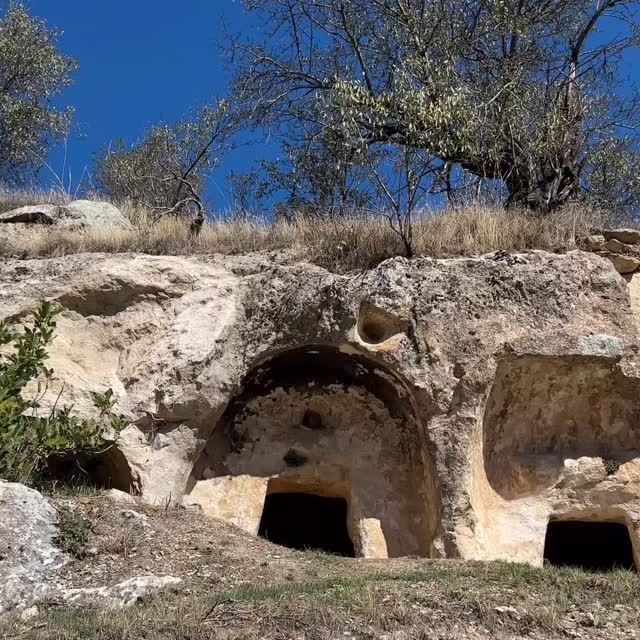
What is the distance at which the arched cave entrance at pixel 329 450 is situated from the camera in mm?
8828

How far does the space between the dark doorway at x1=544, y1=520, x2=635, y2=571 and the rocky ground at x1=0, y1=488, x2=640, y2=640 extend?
3.42m

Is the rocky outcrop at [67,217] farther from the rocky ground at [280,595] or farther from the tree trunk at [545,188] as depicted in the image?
the tree trunk at [545,188]

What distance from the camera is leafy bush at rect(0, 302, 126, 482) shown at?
7652 millimetres

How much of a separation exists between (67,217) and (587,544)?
7.62 meters

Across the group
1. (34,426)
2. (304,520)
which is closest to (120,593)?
(34,426)

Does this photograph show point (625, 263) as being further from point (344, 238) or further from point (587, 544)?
point (587, 544)

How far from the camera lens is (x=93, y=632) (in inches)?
210

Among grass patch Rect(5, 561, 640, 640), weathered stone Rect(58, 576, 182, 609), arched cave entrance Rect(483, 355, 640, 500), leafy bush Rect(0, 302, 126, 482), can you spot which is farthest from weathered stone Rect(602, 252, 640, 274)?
weathered stone Rect(58, 576, 182, 609)

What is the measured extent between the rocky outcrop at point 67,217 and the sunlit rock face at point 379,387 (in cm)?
233

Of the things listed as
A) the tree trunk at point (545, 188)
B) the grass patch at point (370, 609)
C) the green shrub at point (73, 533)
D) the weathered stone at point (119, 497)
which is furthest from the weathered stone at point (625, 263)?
the green shrub at point (73, 533)

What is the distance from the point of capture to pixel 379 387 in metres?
9.27

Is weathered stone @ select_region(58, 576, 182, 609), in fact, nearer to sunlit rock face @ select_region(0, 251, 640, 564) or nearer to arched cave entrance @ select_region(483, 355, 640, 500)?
sunlit rock face @ select_region(0, 251, 640, 564)

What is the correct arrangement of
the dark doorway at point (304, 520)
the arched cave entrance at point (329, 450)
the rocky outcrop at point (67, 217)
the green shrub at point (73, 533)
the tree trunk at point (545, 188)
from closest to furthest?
the green shrub at point (73, 533)
the arched cave entrance at point (329, 450)
the dark doorway at point (304, 520)
the rocky outcrop at point (67, 217)
the tree trunk at point (545, 188)

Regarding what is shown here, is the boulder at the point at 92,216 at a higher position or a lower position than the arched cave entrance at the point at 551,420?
higher
